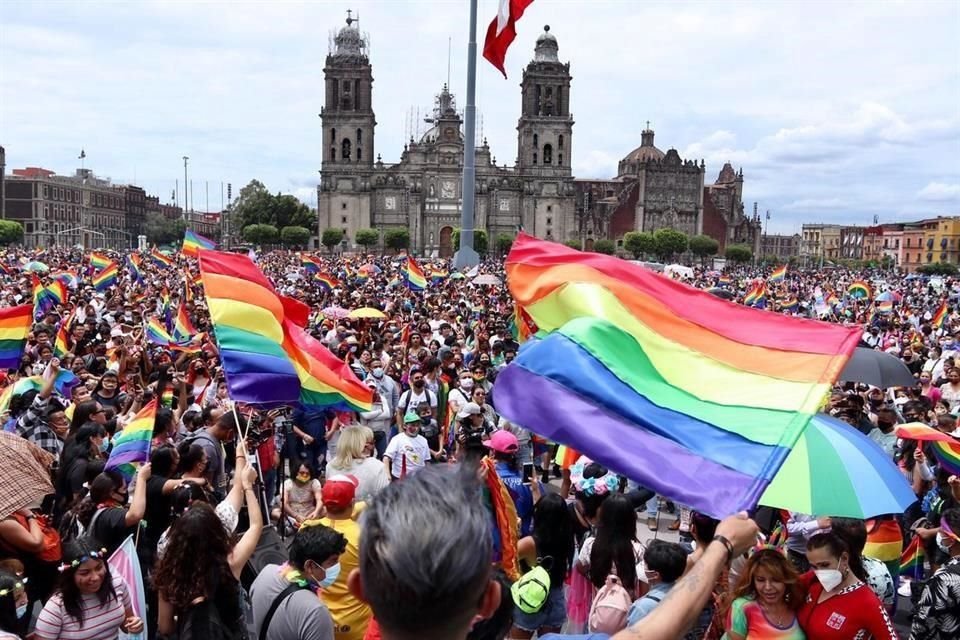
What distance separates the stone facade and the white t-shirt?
77.9 meters

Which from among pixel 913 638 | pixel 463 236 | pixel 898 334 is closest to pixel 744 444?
pixel 913 638

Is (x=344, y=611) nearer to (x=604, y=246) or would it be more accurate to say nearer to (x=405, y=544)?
(x=405, y=544)

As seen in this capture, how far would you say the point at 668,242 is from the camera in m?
82.8

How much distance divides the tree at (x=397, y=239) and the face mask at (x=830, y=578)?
7875 centimetres

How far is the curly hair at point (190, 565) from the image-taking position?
3.53 meters

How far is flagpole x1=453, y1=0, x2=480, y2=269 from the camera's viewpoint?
867 inches

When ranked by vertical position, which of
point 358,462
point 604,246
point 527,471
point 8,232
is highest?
point 8,232

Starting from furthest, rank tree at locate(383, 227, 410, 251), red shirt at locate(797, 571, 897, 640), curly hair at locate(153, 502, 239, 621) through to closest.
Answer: tree at locate(383, 227, 410, 251)
red shirt at locate(797, 571, 897, 640)
curly hair at locate(153, 502, 239, 621)

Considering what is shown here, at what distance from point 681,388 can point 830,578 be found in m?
1.17

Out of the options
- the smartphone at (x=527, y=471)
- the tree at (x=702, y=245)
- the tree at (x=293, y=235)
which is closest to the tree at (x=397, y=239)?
the tree at (x=293, y=235)

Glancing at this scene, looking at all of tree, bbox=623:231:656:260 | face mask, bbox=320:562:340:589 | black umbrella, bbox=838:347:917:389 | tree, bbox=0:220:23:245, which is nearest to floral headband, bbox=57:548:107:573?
face mask, bbox=320:562:340:589

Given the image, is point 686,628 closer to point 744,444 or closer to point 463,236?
point 744,444

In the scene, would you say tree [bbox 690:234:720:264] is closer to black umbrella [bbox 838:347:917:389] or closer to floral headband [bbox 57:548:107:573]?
black umbrella [bbox 838:347:917:389]

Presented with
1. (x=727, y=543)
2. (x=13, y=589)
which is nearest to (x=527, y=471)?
(x=13, y=589)
